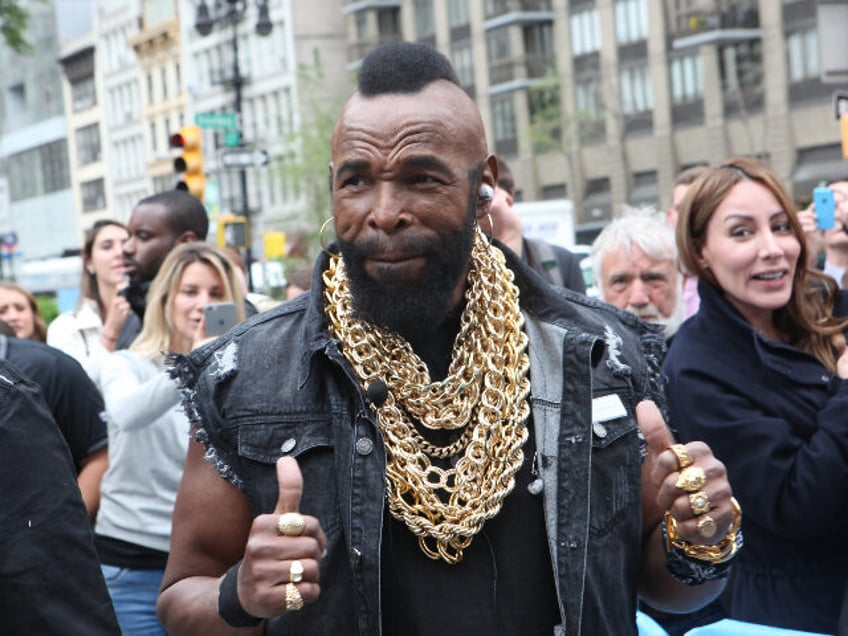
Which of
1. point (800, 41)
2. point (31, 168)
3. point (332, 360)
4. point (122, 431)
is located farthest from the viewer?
point (31, 168)

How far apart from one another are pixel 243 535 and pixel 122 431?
3019 mm

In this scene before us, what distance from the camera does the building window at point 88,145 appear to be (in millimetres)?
94688

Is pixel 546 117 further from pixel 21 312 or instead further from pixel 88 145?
pixel 21 312

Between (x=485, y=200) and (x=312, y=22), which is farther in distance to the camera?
(x=312, y=22)

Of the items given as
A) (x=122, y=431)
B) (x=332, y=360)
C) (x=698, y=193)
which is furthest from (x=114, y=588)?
(x=332, y=360)

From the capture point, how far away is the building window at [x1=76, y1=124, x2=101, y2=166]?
311 feet

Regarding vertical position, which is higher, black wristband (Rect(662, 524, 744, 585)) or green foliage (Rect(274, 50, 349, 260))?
green foliage (Rect(274, 50, 349, 260))

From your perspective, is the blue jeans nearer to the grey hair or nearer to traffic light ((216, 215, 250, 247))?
the grey hair

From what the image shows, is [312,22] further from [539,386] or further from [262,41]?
[539,386]

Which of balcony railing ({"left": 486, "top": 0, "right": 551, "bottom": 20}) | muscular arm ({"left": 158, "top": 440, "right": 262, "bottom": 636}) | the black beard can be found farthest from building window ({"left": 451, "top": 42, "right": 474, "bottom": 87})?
muscular arm ({"left": 158, "top": 440, "right": 262, "bottom": 636})

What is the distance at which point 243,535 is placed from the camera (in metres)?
3.03

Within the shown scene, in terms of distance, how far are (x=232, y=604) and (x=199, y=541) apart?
244 mm

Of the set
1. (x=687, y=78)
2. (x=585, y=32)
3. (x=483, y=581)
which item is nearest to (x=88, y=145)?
(x=585, y=32)

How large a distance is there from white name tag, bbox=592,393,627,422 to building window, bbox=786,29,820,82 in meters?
47.0
